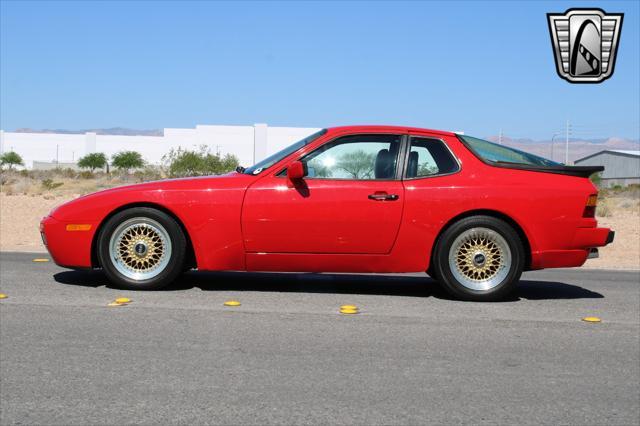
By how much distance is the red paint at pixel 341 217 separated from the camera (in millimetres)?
6453

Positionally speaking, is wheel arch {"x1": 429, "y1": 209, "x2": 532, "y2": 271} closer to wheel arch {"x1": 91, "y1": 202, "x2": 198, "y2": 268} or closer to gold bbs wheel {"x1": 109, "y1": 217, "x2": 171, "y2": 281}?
wheel arch {"x1": 91, "y1": 202, "x2": 198, "y2": 268}

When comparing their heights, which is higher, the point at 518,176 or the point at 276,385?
the point at 518,176

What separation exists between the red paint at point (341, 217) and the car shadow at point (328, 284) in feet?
1.46

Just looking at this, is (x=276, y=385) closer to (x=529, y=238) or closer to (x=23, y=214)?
(x=529, y=238)

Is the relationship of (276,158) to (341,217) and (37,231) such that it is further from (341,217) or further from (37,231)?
(37,231)

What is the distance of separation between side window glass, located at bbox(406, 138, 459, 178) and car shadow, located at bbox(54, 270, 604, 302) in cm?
110

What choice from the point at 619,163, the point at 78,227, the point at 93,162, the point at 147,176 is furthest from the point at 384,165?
the point at 619,163

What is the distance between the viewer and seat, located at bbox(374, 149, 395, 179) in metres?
6.66

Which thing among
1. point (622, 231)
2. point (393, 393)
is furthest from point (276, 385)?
point (622, 231)

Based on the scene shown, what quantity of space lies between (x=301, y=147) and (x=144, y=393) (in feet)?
10.7

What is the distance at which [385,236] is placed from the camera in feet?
21.2

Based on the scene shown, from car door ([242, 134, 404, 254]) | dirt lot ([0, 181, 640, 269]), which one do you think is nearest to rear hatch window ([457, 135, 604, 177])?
car door ([242, 134, 404, 254])

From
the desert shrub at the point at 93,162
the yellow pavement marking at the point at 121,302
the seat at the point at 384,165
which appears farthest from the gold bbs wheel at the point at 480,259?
the desert shrub at the point at 93,162

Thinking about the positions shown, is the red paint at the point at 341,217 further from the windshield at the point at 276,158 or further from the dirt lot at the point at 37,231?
the dirt lot at the point at 37,231
